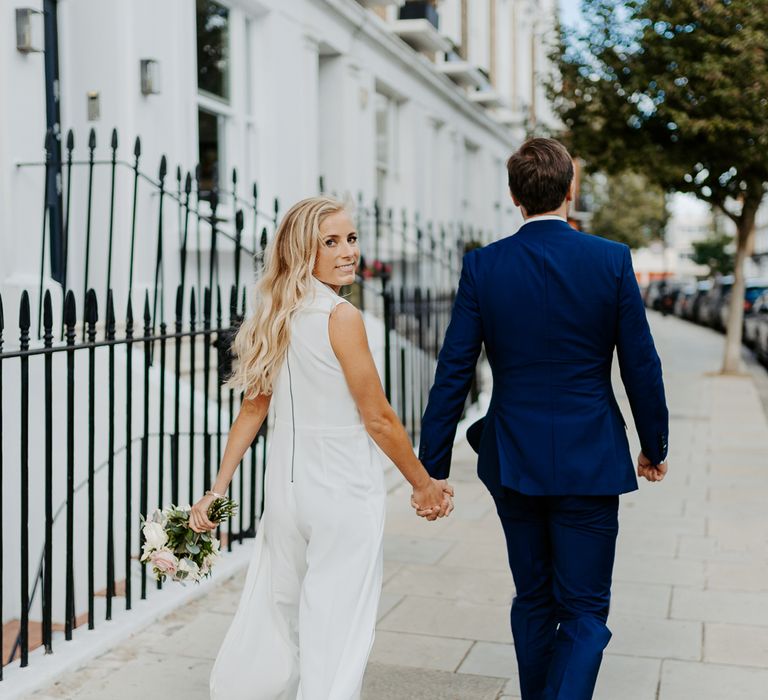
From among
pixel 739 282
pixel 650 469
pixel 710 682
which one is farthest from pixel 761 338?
pixel 650 469

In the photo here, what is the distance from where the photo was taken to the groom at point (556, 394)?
3.18 metres

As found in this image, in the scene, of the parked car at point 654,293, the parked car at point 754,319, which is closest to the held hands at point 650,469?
the parked car at point 754,319

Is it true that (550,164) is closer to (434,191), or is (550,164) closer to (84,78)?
(84,78)

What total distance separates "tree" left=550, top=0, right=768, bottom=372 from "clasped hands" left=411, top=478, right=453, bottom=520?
11928 millimetres

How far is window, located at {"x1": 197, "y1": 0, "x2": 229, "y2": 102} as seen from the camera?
948cm

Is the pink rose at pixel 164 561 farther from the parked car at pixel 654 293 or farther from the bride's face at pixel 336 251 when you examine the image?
the parked car at pixel 654 293

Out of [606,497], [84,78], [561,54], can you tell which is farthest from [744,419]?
[606,497]

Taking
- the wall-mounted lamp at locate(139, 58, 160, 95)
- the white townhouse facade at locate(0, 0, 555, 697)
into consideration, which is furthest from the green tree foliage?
the wall-mounted lamp at locate(139, 58, 160, 95)

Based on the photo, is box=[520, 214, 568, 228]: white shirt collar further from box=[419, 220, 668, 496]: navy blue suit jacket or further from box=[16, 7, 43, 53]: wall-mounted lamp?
box=[16, 7, 43, 53]: wall-mounted lamp

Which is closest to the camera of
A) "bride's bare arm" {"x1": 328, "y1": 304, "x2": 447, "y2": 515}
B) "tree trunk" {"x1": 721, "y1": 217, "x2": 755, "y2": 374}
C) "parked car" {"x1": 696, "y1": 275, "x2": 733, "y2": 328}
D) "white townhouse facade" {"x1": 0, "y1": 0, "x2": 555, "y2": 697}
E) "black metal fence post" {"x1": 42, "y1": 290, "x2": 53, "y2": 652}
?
"bride's bare arm" {"x1": 328, "y1": 304, "x2": 447, "y2": 515}

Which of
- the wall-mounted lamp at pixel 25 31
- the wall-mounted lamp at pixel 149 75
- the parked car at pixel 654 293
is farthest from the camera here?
the parked car at pixel 654 293

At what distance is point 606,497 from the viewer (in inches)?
128

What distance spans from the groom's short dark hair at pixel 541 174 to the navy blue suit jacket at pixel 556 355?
0.24ft

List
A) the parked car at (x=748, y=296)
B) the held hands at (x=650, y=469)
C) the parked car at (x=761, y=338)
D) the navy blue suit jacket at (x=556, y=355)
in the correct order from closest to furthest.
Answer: the navy blue suit jacket at (x=556, y=355), the held hands at (x=650, y=469), the parked car at (x=761, y=338), the parked car at (x=748, y=296)
